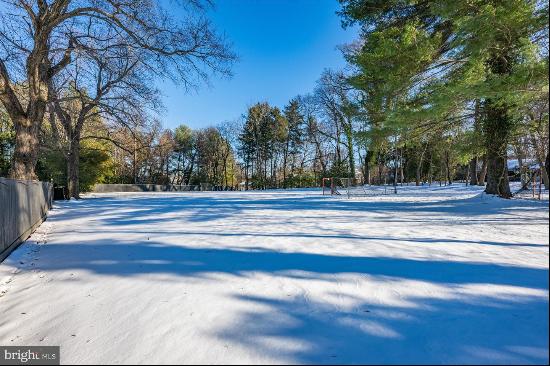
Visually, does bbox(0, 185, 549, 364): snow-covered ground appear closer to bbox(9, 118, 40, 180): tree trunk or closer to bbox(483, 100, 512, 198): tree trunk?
bbox(9, 118, 40, 180): tree trunk

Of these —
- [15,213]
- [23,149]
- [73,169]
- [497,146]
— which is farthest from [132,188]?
[497,146]

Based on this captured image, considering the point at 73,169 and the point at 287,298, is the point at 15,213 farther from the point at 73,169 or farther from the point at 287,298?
the point at 73,169

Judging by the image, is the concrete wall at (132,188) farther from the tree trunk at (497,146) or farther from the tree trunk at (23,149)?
the tree trunk at (497,146)

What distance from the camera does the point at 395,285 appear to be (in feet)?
10.9

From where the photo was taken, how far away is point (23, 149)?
411 inches

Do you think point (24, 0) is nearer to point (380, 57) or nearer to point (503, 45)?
point (380, 57)

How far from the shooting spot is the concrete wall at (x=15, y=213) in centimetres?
520

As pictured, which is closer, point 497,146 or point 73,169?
point 497,146

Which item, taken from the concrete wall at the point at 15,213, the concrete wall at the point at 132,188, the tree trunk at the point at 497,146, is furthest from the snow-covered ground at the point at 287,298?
the concrete wall at the point at 132,188

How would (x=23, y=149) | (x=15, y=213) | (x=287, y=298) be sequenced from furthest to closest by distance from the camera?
1. (x=23, y=149)
2. (x=15, y=213)
3. (x=287, y=298)

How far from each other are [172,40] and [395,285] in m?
9.59

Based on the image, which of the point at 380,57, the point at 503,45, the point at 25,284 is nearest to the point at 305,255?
the point at 25,284

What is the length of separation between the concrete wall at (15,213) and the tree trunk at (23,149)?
302cm

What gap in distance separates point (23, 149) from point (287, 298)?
1151 cm
